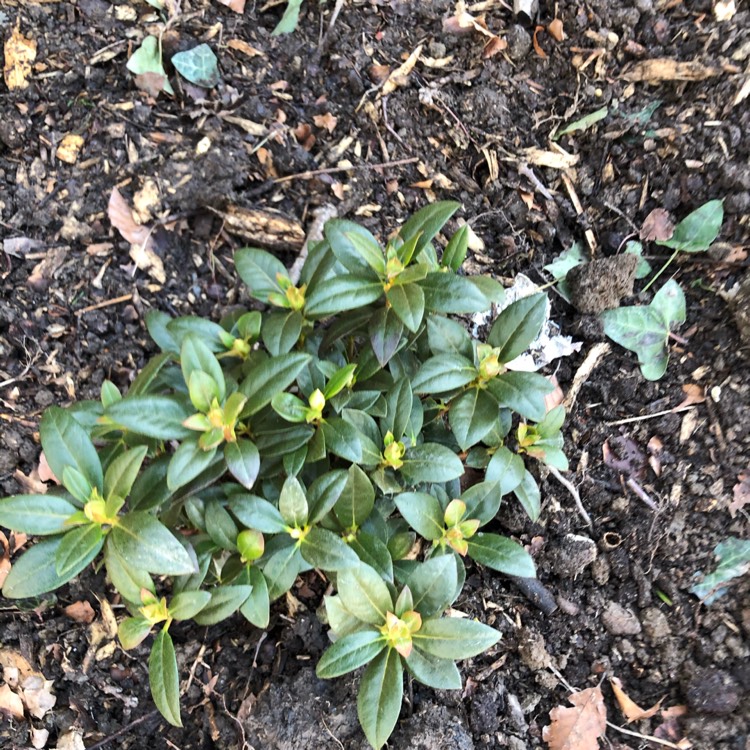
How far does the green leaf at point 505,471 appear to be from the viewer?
2059 millimetres

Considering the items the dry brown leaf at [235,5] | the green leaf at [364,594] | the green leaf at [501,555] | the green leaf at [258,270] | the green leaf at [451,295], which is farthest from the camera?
the dry brown leaf at [235,5]

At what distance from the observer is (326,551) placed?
1762mm

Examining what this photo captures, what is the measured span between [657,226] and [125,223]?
88.7 inches

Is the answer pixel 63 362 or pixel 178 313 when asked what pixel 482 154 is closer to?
pixel 178 313

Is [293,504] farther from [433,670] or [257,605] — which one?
[433,670]

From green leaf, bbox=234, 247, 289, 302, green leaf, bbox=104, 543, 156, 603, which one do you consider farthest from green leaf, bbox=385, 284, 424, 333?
green leaf, bbox=104, 543, 156, 603

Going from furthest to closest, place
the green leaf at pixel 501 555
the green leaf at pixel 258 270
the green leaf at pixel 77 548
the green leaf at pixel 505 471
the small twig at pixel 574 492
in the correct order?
the small twig at pixel 574 492, the green leaf at pixel 258 270, the green leaf at pixel 505 471, the green leaf at pixel 501 555, the green leaf at pixel 77 548

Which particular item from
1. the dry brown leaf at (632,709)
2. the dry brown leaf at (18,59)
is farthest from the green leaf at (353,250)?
the dry brown leaf at (18,59)

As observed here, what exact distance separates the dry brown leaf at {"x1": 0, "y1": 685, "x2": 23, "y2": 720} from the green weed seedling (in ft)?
2.36

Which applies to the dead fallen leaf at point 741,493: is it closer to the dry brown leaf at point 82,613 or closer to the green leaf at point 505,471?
the green leaf at point 505,471

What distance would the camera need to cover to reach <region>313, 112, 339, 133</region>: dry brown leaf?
2982mm

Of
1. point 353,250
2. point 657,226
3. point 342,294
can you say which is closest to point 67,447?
point 342,294

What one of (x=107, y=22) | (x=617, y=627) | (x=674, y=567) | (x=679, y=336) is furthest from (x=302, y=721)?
(x=107, y=22)

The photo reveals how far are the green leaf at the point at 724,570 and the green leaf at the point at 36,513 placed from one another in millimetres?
2106
